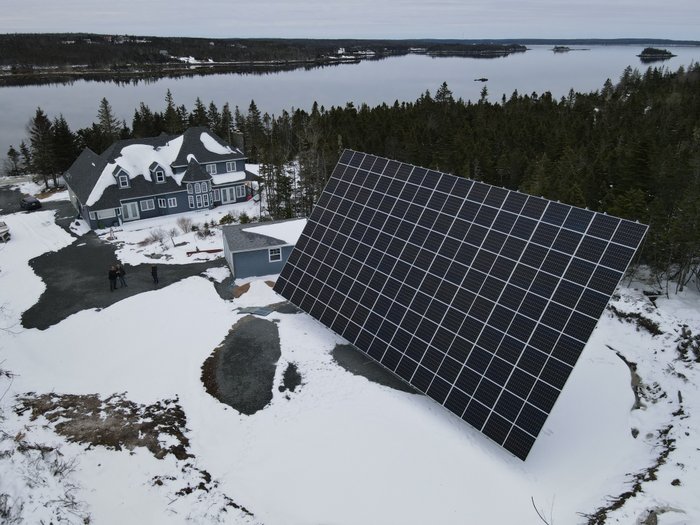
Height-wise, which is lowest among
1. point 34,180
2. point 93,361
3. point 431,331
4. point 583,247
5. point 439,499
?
point 34,180

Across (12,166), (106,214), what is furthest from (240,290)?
(12,166)

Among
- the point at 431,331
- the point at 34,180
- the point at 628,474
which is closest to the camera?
the point at 628,474

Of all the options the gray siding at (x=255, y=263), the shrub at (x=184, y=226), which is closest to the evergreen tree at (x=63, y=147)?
the shrub at (x=184, y=226)

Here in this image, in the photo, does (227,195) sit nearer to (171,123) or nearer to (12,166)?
(171,123)

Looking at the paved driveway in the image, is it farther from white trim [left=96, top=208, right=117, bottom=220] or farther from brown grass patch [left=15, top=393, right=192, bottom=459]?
brown grass patch [left=15, top=393, right=192, bottom=459]

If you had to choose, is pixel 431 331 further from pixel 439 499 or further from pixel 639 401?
pixel 639 401

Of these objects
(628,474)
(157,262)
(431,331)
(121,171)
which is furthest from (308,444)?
(121,171)
